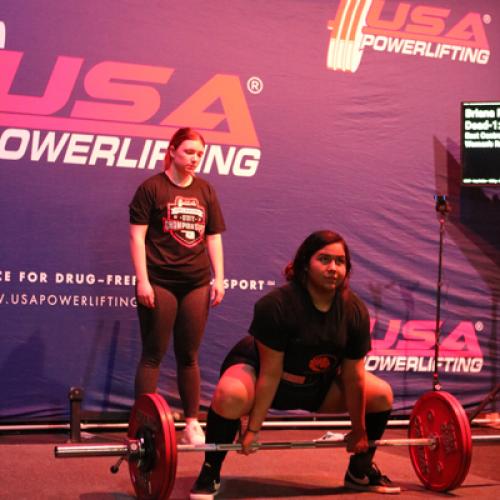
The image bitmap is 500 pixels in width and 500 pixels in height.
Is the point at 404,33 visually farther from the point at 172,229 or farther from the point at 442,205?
the point at 172,229

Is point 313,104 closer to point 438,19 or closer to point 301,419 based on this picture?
point 438,19

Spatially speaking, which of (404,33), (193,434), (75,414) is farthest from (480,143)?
(75,414)

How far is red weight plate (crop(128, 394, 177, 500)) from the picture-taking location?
2717 mm

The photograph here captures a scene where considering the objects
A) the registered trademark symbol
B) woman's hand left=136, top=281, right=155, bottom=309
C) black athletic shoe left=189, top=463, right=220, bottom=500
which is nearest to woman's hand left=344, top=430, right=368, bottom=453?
black athletic shoe left=189, top=463, right=220, bottom=500

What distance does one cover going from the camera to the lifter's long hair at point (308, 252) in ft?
9.59

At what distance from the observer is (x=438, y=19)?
513 centimetres

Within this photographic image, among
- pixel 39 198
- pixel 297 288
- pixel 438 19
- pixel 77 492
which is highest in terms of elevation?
pixel 438 19

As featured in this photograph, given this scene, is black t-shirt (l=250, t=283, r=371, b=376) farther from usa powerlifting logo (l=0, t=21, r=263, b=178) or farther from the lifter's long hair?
usa powerlifting logo (l=0, t=21, r=263, b=178)

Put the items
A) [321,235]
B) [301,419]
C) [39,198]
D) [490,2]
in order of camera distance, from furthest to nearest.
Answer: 1. [490,2]
2. [301,419]
3. [39,198]
4. [321,235]

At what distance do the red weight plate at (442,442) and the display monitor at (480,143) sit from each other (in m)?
2.02

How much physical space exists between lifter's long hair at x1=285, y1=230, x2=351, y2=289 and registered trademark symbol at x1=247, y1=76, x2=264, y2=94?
196 cm

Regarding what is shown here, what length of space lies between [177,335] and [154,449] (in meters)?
1.19

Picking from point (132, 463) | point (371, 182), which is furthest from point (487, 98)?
point (132, 463)

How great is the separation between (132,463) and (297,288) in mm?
810
